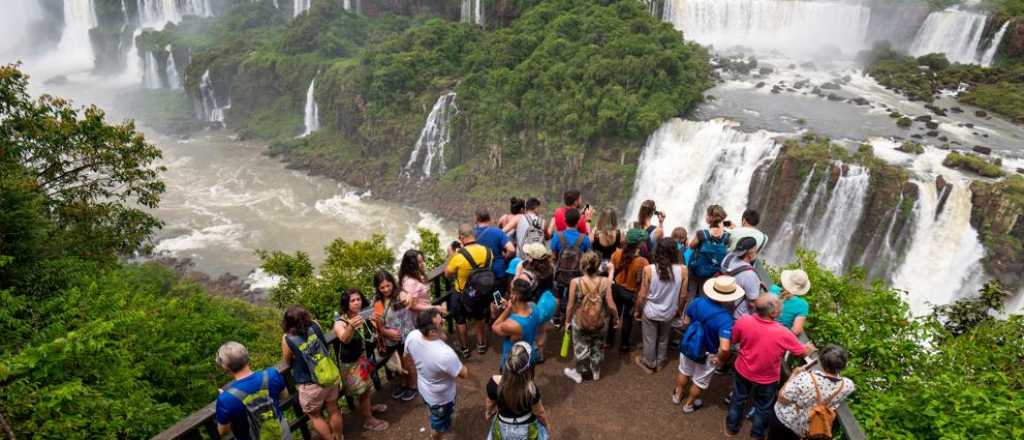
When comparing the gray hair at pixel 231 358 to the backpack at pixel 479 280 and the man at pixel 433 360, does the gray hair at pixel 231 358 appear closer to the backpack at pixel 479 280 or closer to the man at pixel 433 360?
the man at pixel 433 360

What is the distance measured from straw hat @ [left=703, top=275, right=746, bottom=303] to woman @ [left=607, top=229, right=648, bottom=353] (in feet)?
3.24

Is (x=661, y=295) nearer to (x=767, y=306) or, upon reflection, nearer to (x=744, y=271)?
(x=744, y=271)

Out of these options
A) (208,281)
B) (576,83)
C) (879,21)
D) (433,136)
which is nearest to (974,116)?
(879,21)

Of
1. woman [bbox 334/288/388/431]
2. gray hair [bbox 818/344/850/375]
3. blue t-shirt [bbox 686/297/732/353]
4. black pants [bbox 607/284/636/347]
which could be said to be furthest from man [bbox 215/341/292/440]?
gray hair [bbox 818/344/850/375]

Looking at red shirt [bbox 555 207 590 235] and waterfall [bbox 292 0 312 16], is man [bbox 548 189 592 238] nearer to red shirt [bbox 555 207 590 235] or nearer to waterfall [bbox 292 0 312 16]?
red shirt [bbox 555 207 590 235]

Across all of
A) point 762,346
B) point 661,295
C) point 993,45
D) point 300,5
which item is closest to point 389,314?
point 661,295

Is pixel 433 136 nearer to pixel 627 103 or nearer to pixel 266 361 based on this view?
pixel 627 103

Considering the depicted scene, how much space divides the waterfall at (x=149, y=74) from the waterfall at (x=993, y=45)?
8135cm

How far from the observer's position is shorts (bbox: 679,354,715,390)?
6016 millimetres

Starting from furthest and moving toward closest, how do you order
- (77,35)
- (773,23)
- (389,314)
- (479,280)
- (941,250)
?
(77,35) < (773,23) < (941,250) < (479,280) < (389,314)

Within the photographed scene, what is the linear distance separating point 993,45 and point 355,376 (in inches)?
1642

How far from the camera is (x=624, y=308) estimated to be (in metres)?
6.94

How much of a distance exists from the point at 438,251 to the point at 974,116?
29787mm

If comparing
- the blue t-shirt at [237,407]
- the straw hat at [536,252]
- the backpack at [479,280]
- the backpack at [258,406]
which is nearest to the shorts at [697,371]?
the straw hat at [536,252]
